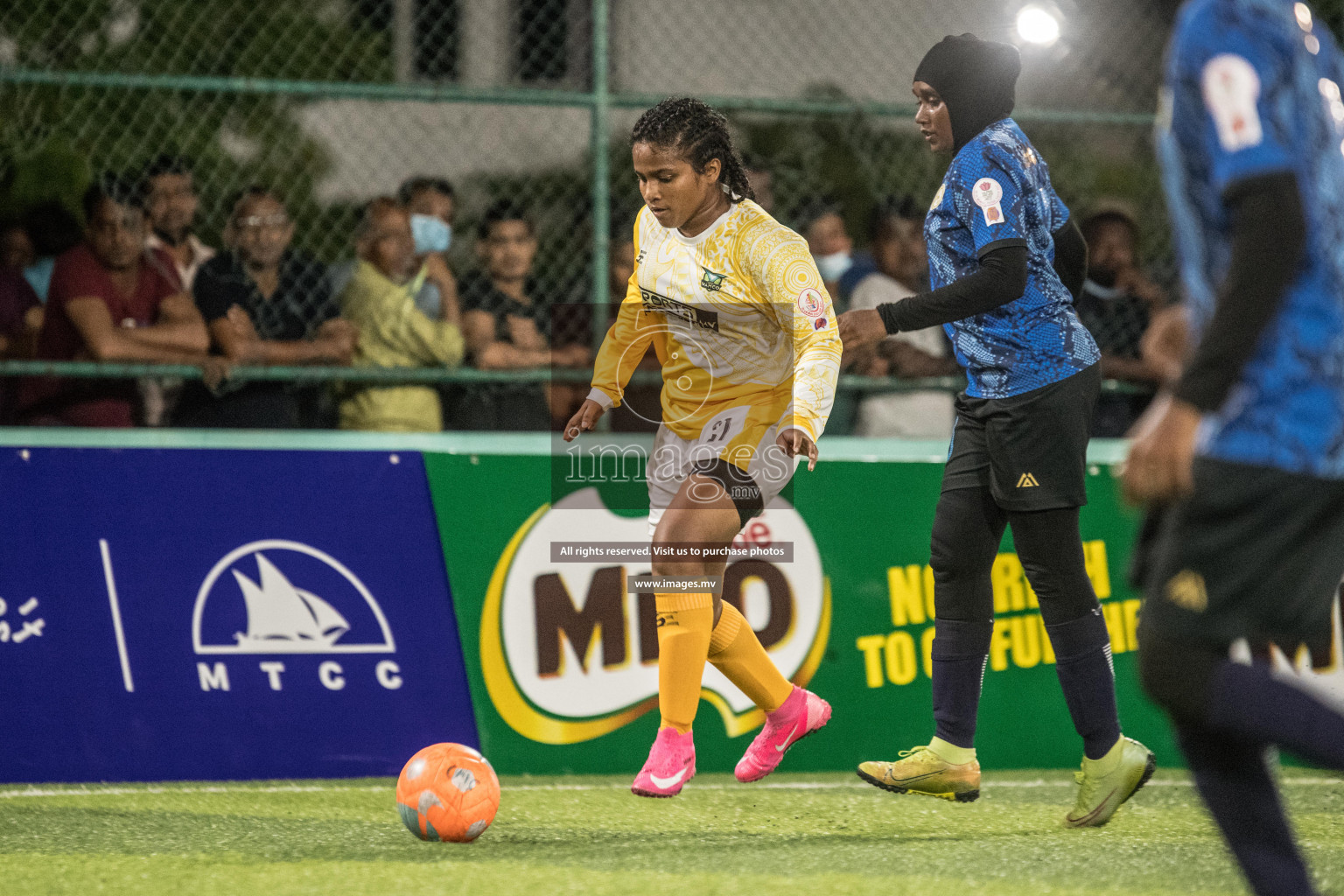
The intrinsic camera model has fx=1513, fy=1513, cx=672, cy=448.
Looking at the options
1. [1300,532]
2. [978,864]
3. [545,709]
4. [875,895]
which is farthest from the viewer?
[545,709]

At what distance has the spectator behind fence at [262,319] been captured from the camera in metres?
5.86

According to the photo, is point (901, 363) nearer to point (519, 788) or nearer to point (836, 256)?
point (836, 256)

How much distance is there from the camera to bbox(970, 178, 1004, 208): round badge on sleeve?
418 centimetres

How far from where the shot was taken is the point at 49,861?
3.90 meters

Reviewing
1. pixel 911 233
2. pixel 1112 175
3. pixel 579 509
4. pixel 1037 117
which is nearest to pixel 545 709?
pixel 579 509

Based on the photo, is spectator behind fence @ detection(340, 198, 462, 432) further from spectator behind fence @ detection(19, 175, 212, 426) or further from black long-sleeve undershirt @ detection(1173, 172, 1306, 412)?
black long-sleeve undershirt @ detection(1173, 172, 1306, 412)

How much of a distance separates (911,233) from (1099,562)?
1.80 metres

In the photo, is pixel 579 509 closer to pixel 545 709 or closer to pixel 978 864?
pixel 545 709

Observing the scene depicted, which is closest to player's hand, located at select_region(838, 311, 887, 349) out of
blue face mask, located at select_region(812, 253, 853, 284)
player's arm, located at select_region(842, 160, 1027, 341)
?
player's arm, located at select_region(842, 160, 1027, 341)

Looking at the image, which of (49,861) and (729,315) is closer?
(49,861)

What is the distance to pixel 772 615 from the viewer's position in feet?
18.7

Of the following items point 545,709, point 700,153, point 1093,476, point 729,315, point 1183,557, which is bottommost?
point 545,709

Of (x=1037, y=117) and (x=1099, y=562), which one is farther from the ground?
(x=1037, y=117)

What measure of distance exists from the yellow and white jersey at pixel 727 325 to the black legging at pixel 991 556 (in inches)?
21.7
